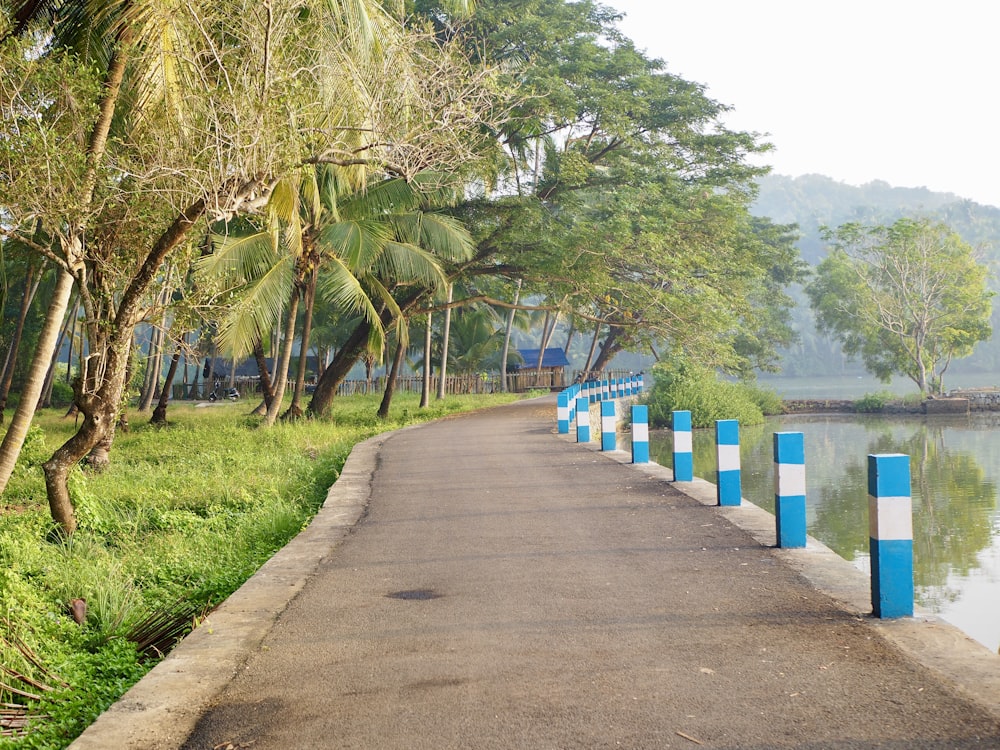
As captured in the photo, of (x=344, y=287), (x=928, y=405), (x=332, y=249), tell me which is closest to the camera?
(x=344, y=287)

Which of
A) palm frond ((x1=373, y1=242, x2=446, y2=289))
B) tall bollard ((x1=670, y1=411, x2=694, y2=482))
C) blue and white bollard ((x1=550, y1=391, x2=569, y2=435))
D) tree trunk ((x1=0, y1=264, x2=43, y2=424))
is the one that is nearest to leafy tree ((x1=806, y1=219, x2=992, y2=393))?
Answer: palm frond ((x1=373, y1=242, x2=446, y2=289))

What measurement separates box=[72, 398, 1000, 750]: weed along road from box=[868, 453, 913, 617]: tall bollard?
18cm

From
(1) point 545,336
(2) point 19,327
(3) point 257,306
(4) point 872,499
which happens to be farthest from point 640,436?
(1) point 545,336

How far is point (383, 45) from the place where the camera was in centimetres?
1469

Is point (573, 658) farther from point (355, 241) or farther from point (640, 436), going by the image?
point (355, 241)

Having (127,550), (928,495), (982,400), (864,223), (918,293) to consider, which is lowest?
(928,495)

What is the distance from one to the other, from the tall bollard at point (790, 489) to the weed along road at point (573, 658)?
22 cm

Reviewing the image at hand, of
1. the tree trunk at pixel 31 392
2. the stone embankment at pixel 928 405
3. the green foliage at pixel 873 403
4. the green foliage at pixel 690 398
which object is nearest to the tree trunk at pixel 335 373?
the green foliage at pixel 690 398

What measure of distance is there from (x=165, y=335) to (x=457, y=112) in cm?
468

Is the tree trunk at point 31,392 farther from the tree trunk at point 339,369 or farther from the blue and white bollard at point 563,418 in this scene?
the tree trunk at point 339,369

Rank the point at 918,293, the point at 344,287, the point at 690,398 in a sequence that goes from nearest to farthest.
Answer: the point at 344,287 → the point at 690,398 → the point at 918,293

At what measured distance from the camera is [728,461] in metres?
8.83

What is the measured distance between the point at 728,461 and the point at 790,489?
195 cm

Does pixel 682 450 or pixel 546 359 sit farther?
pixel 546 359
